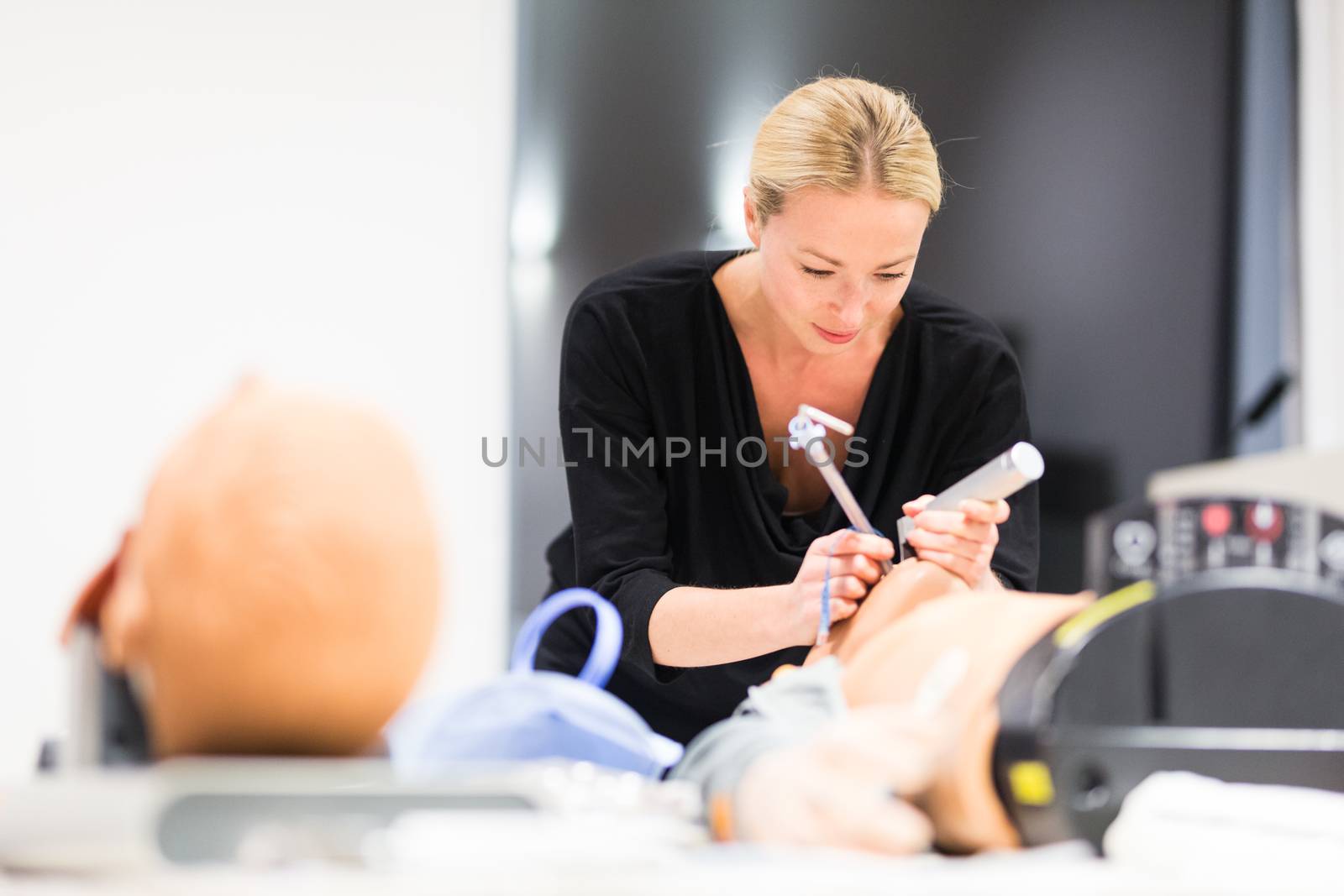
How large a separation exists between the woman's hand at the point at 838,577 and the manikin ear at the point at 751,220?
0.37 meters

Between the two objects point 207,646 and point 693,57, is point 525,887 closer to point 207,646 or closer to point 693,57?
point 207,646

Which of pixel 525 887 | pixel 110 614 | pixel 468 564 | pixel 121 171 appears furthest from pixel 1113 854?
pixel 121 171

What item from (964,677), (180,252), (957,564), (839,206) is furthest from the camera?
(180,252)

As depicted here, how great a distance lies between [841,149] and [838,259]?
9 centimetres

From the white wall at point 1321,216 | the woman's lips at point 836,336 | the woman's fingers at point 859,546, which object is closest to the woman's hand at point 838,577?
the woman's fingers at point 859,546

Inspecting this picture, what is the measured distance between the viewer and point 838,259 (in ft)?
3.26

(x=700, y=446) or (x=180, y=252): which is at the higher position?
(x=180, y=252)

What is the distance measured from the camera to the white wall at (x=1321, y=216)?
5.49 feet

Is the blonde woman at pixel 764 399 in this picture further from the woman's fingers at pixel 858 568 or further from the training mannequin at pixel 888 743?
the training mannequin at pixel 888 743

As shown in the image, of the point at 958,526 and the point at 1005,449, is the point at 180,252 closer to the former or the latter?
the point at 1005,449

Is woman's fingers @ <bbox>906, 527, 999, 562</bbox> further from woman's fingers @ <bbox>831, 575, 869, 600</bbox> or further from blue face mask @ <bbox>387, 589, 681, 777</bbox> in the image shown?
blue face mask @ <bbox>387, 589, 681, 777</bbox>

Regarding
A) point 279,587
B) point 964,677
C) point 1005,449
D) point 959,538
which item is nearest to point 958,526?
point 959,538

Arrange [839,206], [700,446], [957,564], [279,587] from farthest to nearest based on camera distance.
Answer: [700,446], [839,206], [957,564], [279,587]

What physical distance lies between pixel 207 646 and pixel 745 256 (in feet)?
2.76
